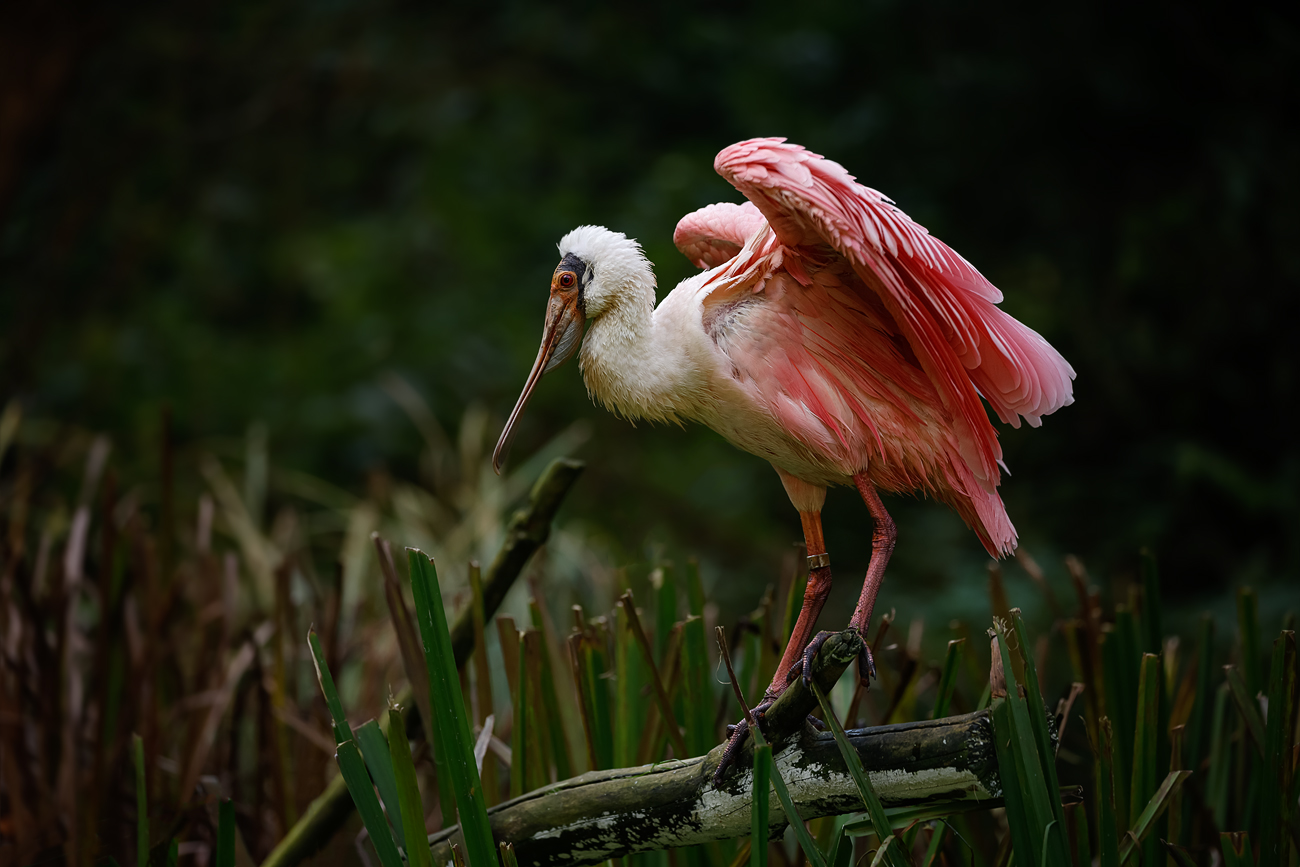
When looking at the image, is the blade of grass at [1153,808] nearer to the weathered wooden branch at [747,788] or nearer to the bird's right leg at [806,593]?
the weathered wooden branch at [747,788]

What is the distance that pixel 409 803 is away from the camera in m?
0.99

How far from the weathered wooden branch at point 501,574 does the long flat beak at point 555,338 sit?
0.07 metres

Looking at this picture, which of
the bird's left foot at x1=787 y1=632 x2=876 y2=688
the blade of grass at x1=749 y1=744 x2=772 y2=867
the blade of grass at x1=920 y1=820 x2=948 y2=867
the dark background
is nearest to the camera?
the blade of grass at x1=749 y1=744 x2=772 y2=867

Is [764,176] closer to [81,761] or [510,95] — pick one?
[81,761]

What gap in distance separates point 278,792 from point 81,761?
0.43 meters

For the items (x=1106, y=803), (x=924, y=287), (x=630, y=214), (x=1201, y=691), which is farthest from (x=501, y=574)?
(x=630, y=214)

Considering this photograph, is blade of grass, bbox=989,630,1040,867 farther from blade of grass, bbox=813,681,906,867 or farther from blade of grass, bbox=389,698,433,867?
blade of grass, bbox=389,698,433,867

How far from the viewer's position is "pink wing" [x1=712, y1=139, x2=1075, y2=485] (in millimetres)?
1036

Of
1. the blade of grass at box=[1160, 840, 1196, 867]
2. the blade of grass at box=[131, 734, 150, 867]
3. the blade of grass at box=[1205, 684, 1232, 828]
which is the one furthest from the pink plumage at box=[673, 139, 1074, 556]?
the blade of grass at box=[131, 734, 150, 867]

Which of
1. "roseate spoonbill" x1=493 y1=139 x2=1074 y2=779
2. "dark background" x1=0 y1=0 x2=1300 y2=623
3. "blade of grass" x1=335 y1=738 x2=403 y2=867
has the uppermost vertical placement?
"dark background" x1=0 y1=0 x2=1300 y2=623

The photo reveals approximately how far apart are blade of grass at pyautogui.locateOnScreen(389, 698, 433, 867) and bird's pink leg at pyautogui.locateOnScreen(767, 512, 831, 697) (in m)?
0.38

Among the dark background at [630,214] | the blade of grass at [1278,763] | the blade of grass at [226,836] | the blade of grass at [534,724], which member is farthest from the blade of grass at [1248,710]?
the dark background at [630,214]

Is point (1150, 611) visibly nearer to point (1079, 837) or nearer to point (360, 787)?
point (1079, 837)

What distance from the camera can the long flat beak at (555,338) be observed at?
4.10ft
